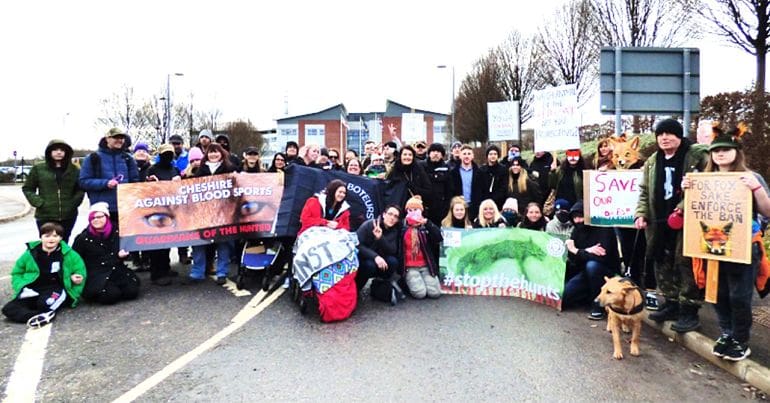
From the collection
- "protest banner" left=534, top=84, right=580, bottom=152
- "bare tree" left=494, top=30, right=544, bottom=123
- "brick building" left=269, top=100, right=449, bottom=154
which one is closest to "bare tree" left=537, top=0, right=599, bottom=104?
"bare tree" left=494, top=30, right=544, bottom=123

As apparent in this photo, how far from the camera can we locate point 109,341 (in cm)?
493

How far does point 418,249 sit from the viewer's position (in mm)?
6613

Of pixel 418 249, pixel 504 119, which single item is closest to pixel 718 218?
pixel 418 249

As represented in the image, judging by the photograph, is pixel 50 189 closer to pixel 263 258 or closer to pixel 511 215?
pixel 263 258

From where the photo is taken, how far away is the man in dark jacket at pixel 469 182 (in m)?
8.01

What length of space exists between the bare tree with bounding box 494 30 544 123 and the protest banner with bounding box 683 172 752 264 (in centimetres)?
2769

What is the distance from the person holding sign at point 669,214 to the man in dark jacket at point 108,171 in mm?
6440

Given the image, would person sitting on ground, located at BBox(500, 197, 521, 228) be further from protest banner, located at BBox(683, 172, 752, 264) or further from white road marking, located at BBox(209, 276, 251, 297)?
white road marking, located at BBox(209, 276, 251, 297)

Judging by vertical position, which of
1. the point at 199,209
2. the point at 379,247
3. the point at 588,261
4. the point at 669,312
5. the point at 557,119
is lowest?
the point at 669,312

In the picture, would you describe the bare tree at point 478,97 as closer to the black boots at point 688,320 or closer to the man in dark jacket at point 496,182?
the man in dark jacket at point 496,182

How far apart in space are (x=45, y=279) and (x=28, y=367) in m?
1.72

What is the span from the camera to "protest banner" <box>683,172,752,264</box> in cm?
404

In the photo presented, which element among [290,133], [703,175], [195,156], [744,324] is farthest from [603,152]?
[290,133]

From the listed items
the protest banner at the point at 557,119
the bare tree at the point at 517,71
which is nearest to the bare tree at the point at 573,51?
the bare tree at the point at 517,71
